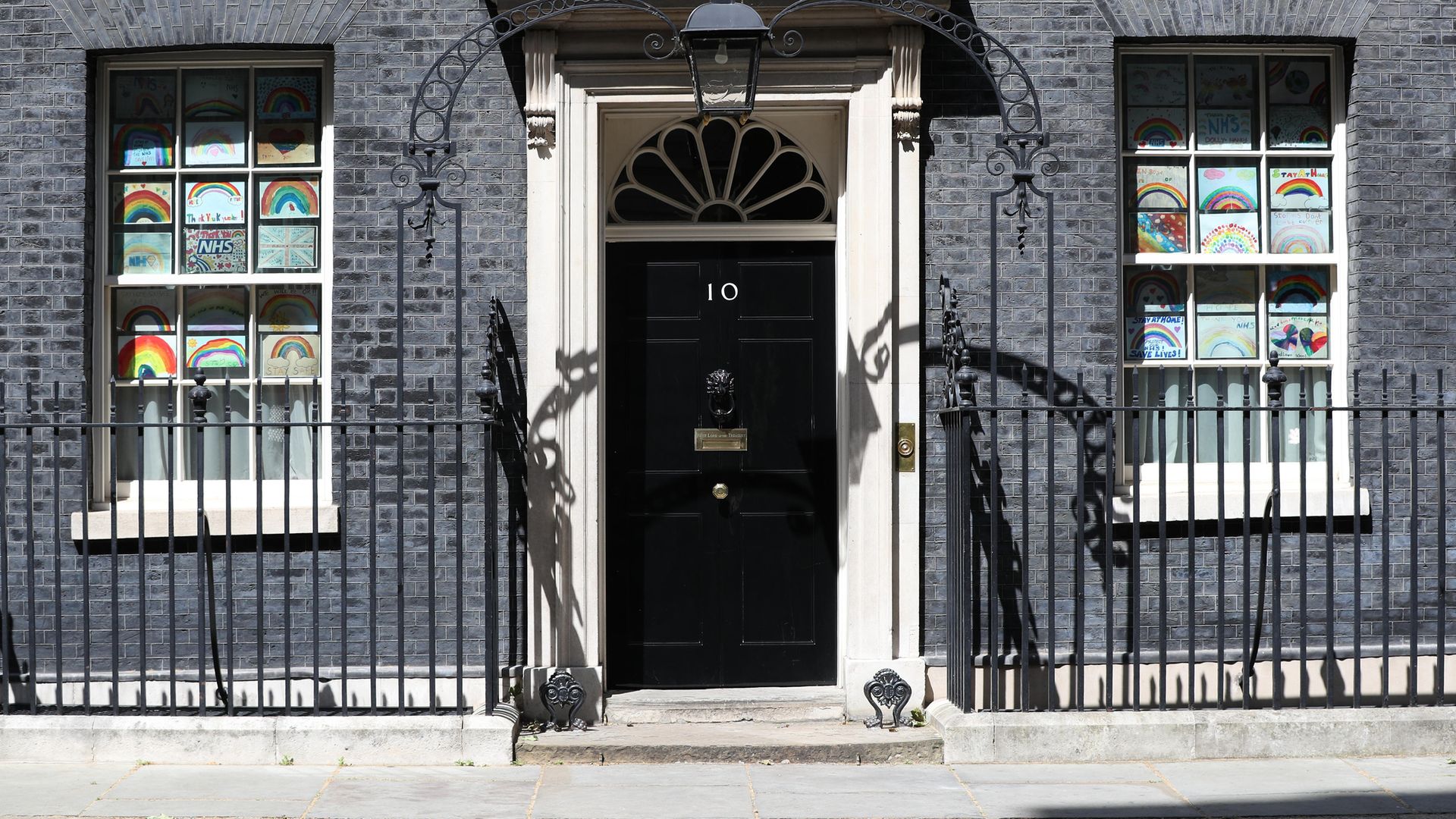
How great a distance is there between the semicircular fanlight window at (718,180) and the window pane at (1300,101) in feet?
8.24

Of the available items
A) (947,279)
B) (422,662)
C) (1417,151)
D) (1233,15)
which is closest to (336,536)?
(422,662)

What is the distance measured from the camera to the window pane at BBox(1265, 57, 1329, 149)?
7.23m

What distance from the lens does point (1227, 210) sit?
7.22 m

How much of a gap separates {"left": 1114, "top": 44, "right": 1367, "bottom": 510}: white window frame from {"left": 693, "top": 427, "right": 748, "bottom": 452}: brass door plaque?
2015mm

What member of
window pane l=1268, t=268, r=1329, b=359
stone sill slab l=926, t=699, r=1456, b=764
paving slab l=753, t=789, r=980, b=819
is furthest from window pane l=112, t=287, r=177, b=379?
window pane l=1268, t=268, r=1329, b=359

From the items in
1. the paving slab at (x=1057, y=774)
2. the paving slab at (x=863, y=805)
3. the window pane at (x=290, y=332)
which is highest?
the window pane at (x=290, y=332)

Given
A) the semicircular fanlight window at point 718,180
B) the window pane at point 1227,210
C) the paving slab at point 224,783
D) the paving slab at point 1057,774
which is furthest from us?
the window pane at point 1227,210

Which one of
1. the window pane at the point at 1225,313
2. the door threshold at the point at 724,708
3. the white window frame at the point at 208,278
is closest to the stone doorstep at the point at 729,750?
the door threshold at the point at 724,708

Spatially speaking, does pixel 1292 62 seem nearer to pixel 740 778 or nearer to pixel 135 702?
pixel 740 778

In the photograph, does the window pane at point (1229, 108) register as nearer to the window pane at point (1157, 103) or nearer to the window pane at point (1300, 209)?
the window pane at point (1157, 103)

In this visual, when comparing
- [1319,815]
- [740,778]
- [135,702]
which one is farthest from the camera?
[135,702]

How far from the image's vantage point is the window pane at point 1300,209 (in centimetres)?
721

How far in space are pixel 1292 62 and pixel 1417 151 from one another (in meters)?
0.81

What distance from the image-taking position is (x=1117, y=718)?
619 centimetres
